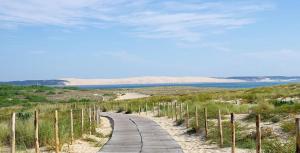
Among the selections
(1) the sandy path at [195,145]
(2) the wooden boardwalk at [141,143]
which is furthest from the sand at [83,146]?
(1) the sandy path at [195,145]

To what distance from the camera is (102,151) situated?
17.0 meters

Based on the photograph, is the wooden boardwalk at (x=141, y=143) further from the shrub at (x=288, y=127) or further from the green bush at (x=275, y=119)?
the green bush at (x=275, y=119)

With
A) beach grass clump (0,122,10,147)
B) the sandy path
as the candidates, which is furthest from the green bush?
beach grass clump (0,122,10,147)

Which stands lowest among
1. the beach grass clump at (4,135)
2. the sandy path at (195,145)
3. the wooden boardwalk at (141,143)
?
the sandy path at (195,145)

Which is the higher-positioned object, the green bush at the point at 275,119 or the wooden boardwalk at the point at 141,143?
the green bush at the point at 275,119

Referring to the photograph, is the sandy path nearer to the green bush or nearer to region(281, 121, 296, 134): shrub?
region(281, 121, 296, 134): shrub

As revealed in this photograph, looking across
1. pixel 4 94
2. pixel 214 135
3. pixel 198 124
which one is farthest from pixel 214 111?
pixel 4 94

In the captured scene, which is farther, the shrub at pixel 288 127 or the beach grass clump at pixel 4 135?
the shrub at pixel 288 127

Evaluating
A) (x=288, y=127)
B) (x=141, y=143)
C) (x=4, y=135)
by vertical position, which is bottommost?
(x=141, y=143)

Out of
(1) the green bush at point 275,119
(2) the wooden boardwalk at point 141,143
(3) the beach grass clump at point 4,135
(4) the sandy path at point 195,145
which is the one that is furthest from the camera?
(1) the green bush at point 275,119

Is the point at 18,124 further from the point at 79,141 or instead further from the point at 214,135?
the point at 214,135

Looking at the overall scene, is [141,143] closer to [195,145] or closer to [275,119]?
[195,145]

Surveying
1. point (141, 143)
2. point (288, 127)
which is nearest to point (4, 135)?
point (141, 143)

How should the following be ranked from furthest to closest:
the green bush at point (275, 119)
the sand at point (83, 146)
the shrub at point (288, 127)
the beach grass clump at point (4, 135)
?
the green bush at point (275, 119) < the shrub at point (288, 127) < the beach grass clump at point (4, 135) < the sand at point (83, 146)
